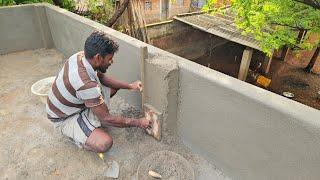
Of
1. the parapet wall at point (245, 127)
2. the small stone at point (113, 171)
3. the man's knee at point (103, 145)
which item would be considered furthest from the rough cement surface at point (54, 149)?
the parapet wall at point (245, 127)

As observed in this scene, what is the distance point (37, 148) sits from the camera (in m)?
3.12

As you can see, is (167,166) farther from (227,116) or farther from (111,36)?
(111,36)

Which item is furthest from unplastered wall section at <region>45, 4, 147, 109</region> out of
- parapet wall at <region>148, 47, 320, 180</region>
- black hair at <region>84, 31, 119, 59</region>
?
black hair at <region>84, 31, 119, 59</region>

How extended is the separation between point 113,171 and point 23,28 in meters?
4.22

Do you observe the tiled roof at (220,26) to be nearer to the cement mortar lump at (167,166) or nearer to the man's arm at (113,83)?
the man's arm at (113,83)

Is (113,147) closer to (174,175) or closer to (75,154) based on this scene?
(75,154)

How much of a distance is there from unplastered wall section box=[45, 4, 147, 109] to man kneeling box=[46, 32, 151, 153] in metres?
0.51

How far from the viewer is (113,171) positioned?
279 cm

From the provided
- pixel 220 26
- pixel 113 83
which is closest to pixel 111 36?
pixel 113 83

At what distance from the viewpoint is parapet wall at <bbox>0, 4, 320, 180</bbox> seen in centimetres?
205

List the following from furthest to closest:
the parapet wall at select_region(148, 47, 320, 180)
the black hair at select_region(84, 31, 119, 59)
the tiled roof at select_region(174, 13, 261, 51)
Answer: the tiled roof at select_region(174, 13, 261, 51) < the black hair at select_region(84, 31, 119, 59) < the parapet wall at select_region(148, 47, 320, 180)

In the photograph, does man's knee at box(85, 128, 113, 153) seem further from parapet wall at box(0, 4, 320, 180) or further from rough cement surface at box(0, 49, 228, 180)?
parapet wall at box(0, 4, 320, 180)

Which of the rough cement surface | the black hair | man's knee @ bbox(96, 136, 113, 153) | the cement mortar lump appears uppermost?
the black hair

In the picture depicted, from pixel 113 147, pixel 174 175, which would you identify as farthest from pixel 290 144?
pixel 113 147
